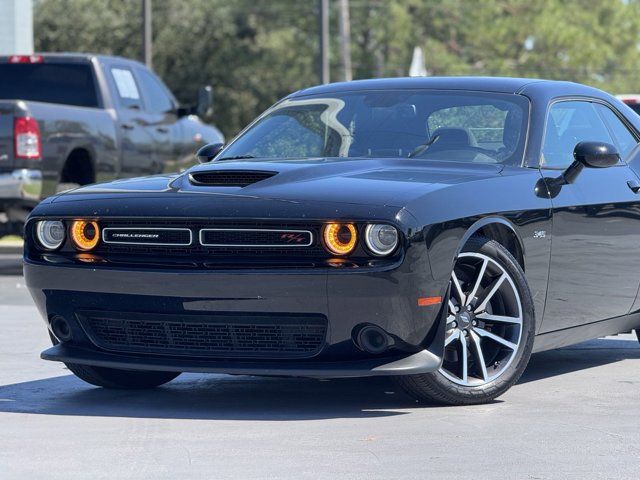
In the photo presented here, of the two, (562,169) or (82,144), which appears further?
(82,144)

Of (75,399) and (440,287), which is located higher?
(440,287)

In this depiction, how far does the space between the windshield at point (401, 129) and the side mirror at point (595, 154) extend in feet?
0.93

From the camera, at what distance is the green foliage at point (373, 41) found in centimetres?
6081

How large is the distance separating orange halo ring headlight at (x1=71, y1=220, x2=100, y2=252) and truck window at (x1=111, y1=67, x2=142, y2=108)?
1010 cm

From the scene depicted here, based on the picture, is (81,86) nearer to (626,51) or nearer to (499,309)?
(499,309)

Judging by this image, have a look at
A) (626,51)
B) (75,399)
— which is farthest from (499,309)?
(626,51)

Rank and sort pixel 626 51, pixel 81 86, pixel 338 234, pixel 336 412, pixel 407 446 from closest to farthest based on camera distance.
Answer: pixel 407 446 < pixel 338 234 < pixel 336 412 < pixel 81 86 < pixel 626 51

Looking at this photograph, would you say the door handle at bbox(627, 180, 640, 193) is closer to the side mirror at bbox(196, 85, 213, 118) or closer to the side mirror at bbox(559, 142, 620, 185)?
the side mirror at bbox(559, 142, 620, 185)

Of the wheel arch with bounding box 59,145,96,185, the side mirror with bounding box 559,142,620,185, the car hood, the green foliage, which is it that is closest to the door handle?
the side mirror with bounding box 559,142,620,185

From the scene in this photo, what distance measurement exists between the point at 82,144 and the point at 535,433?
982 cm

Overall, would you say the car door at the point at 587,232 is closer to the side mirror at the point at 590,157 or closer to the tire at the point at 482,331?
the side mirror at the point at 590,157

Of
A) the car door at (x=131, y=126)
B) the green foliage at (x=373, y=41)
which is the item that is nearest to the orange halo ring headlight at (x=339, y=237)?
the car door at (x=131, y=126)

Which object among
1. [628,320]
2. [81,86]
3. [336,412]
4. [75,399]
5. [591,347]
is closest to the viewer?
[336,412]

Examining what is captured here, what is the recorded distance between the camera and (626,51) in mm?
67312
